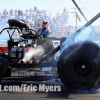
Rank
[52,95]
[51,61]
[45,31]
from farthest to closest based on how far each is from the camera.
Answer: [45,31], [51,61], [52,95]

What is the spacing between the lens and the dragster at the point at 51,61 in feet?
13.5

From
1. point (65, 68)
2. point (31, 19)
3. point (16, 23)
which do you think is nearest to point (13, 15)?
point (31, 19)

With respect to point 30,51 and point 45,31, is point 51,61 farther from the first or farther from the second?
point 45,31

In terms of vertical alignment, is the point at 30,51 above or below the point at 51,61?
above

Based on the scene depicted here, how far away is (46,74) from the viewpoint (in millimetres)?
4828

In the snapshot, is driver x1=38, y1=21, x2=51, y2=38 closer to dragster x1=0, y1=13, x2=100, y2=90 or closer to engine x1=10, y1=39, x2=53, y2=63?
dragster x1=0, y1=13, x2=100, y2=90

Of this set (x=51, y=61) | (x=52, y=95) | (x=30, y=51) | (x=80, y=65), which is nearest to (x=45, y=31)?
(x=30, y=51)

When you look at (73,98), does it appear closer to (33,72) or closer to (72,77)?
(72,77)

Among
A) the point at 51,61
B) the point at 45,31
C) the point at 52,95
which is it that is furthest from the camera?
the point at 45,31

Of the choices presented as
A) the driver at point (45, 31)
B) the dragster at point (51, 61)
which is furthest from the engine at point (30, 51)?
the driver at point (45, 31)

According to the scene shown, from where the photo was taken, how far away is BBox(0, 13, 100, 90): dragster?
162 inches

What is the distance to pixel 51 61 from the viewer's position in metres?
4.83

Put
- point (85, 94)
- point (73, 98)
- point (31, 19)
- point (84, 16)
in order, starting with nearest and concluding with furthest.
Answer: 1. point (73, 98)
2. point (85, 94)
3. point (84, 16)
4. point (31, 19)

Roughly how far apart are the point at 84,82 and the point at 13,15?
7.55 m
